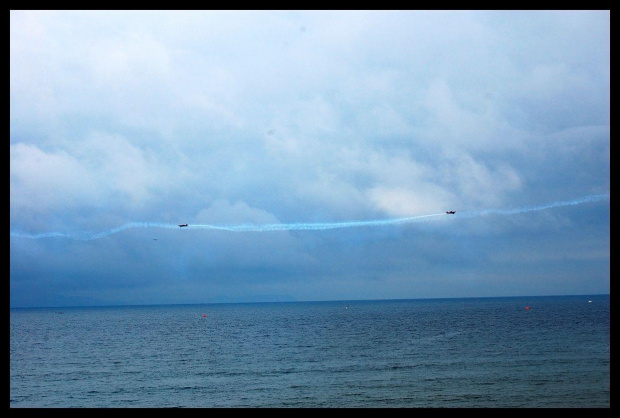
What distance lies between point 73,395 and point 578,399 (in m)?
48.1

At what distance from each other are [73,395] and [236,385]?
651 inches

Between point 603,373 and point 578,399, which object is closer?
point 578,399

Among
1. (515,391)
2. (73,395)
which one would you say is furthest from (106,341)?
(515,391)

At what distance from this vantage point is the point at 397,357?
74688 mm
